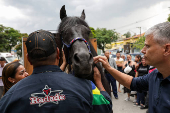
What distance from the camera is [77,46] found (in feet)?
5.57

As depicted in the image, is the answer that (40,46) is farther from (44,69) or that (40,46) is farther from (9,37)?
(9,37)

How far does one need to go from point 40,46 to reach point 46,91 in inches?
15.9

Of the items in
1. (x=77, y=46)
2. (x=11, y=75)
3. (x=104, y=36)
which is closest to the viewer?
(x=77, y=46)

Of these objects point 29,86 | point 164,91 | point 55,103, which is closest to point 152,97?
point 164,91

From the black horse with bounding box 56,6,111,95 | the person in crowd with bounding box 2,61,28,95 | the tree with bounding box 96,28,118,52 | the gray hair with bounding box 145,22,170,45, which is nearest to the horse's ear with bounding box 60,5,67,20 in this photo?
the black horse with bounding box 56,6,111,95

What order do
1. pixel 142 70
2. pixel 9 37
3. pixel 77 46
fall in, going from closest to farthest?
1. pixel 77 46
2. pixel 142 70
3. pixel 9 37

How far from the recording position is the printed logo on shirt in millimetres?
998

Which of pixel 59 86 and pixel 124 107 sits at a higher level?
pixel 59 86

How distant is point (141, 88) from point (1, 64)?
5.55 metres

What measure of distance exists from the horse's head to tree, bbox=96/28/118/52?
40.2 metres

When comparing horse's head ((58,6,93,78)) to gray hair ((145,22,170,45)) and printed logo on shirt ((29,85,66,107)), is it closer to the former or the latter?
printed logo on shirt ((29,85,66,107))

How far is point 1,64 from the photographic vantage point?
520 cm

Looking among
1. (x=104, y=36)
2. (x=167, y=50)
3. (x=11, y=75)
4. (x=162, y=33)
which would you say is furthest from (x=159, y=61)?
(x=104, y=36)

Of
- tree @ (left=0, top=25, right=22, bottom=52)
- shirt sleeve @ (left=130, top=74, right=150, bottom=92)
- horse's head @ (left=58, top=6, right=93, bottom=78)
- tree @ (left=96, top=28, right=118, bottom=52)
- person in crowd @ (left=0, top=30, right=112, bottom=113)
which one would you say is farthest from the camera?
tree @ (left=96, top=28, right=118, bottom=52)
